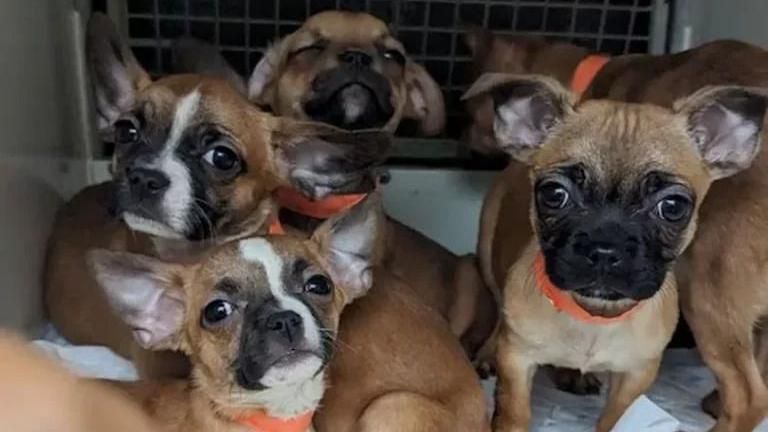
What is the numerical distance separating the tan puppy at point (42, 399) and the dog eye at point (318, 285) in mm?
1262

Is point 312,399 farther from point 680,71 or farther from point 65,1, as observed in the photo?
point 65,1

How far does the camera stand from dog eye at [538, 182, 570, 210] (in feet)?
7.64

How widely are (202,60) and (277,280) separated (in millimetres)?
999

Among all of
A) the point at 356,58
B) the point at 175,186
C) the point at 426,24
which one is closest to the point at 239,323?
the point at 175,186

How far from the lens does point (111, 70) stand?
2744 millimetres

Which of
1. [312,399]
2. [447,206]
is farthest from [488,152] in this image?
[312,399]

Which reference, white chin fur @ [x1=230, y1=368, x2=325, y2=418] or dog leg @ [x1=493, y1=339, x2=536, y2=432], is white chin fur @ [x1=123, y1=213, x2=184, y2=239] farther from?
dog leg @ [x1=493, y1=339, x2=536, y2=432]

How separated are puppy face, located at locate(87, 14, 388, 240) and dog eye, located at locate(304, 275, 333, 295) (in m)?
0.30

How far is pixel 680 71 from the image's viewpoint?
2770 mm

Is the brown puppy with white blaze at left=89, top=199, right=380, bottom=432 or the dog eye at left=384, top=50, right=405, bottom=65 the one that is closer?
the brown puppy with white blaze at left=89, top=199, right=380, bottom=432

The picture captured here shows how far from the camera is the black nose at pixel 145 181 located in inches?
94.5

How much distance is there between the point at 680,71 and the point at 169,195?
111 cm

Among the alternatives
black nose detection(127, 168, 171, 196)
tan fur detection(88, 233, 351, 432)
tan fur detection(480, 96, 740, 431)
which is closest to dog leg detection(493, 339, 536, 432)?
tan fur detection(480, 96, 740, 431)

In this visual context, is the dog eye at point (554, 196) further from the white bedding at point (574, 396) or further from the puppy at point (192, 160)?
the white bedding at point (574, 396)
